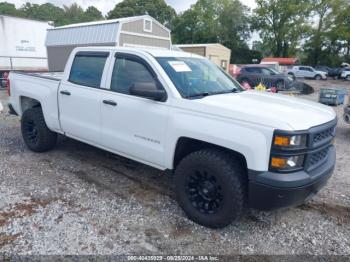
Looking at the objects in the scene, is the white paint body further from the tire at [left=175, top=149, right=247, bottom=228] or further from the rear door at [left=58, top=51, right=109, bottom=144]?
the tire at [left=175, top=149, right=247, bottom=228]

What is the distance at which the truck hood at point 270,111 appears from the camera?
2.66 meters

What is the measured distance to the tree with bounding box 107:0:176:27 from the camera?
59.2m

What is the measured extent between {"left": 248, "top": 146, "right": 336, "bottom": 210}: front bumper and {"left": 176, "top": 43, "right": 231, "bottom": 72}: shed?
878 inches

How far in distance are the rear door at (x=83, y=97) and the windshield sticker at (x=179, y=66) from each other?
100 cm

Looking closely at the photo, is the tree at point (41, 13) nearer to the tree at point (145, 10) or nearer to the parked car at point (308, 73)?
the tree at point (145, 10)

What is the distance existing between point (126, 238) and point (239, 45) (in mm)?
52333

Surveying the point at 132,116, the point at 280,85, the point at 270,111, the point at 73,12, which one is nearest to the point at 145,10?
the point at 73,12

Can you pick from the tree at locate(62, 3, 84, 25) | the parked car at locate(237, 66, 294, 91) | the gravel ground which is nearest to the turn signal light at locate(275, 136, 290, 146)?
the gravel ground

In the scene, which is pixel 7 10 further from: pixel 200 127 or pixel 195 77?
pixel 200 127

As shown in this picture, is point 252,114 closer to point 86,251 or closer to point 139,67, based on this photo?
point 139,67

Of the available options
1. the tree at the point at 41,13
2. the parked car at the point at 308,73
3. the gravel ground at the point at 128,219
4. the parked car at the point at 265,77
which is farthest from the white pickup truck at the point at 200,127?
the tree at the point at 41,13

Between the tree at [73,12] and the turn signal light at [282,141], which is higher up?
the tree at [73,12]

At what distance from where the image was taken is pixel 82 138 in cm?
435

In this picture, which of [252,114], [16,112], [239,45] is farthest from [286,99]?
[239,45]
